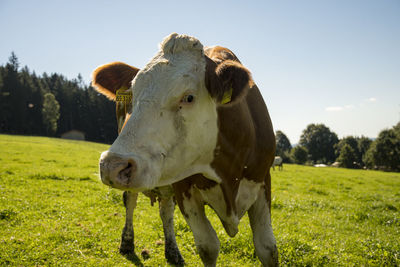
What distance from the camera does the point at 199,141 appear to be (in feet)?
7.18

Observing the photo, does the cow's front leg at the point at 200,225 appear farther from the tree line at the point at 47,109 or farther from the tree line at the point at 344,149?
the tree line at the point at 47,109

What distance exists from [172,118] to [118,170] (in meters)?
0.56

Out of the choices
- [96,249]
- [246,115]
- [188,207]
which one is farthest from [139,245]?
[246,115]

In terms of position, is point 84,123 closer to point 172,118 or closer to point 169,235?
point 169,235

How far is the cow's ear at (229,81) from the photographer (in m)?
2.19

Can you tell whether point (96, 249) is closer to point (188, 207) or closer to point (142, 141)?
point (188, 207)

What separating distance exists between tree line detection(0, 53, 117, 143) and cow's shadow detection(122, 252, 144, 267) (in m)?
50.8

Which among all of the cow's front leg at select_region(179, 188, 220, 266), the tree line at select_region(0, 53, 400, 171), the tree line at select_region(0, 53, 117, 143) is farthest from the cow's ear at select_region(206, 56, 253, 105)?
the tree line at select_region(0, 53, 400, 171)

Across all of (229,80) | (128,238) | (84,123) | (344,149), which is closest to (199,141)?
(229,80)

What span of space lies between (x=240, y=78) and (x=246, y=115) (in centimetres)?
55

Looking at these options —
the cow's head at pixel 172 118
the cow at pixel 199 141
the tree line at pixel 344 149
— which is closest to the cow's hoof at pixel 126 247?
the cow at pixel 199 141

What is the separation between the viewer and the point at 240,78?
2191 millimetres

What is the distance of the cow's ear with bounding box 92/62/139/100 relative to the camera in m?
3.43

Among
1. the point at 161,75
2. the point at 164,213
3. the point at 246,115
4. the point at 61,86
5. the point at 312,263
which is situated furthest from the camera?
the point at 61,86
